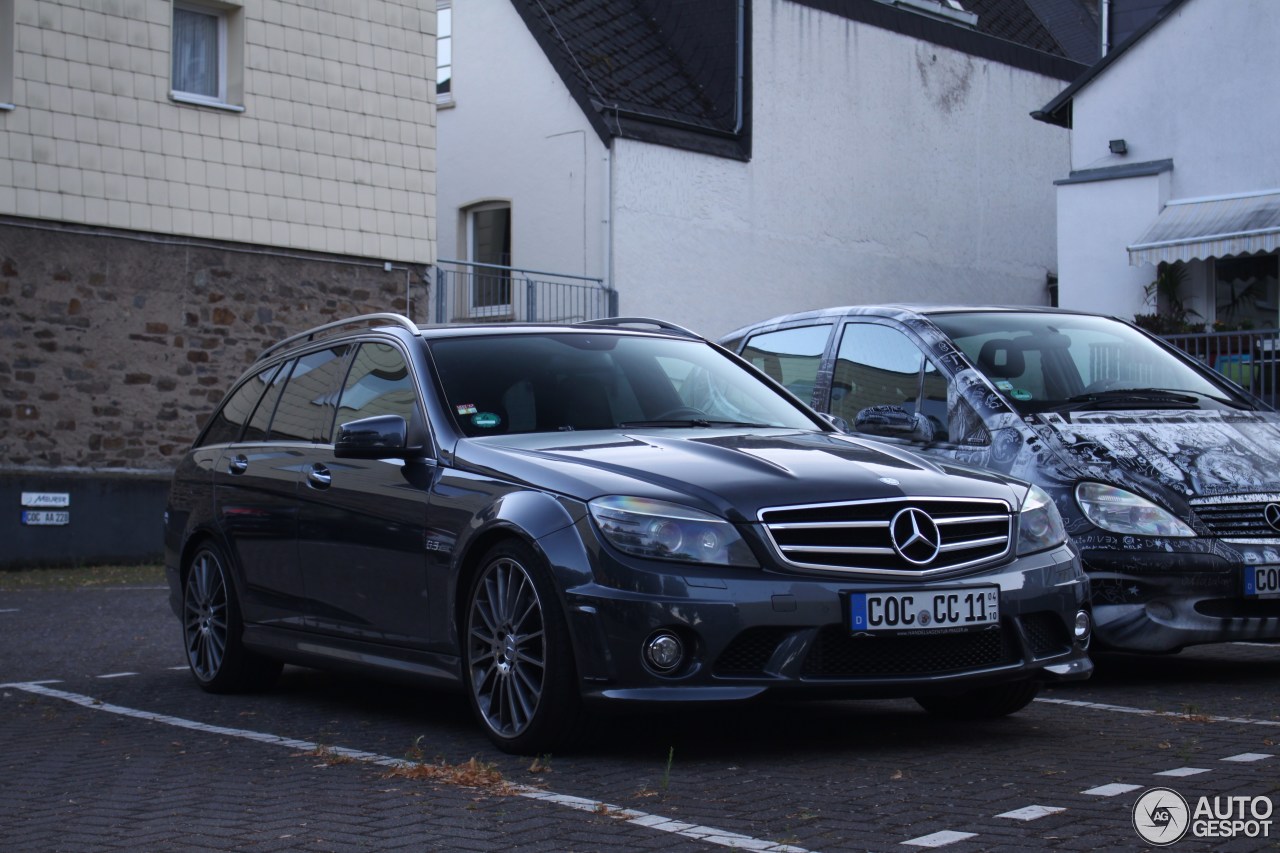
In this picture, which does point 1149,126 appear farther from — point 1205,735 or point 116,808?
point 116,808

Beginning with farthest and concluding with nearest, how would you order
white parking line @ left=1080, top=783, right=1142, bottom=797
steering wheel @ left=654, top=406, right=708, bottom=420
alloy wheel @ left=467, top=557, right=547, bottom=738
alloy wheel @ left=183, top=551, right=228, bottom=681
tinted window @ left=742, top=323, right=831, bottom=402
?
1. tinted window @ left=742, top=323, right=831, bottom=402
2. alloy wheel @ left=183, top=551, right=228, bottom=681
3. steering wheel @ left=654, top=406, right=708, bottom=420
4. alloy wheel @ left=467, top=557, right=547, bottom=738
5. white parking line @ left=1080, top=783, right=1142, bottom=797

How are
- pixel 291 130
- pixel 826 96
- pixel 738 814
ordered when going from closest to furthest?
1. pixel 738 814
2. pixel 291 130
3. pixel 826 96

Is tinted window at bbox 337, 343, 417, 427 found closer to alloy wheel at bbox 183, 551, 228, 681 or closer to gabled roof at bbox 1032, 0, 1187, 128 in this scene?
alloy wheel at bbox 183, 551, 228, 681

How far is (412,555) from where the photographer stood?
22.2 ft

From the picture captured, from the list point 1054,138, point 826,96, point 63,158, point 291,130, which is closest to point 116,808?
point 63,158

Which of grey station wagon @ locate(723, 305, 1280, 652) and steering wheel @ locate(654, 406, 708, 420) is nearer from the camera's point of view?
steering wheel @ locate(654, 406, 708, 420)

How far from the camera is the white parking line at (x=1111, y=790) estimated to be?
5199mm

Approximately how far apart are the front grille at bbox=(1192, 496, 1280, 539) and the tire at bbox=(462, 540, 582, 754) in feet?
10.7

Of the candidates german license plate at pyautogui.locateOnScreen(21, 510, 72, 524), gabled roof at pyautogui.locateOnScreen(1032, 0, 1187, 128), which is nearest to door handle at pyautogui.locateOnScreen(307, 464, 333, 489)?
german license plate at pyautogui.locateOnScreen(21, 510, 72, 524)

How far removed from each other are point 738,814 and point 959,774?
3.09ft

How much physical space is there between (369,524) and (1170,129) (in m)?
19.3

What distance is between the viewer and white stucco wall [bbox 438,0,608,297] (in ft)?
83.6

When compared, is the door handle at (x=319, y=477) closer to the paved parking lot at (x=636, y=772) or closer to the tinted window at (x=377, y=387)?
the tinted window at (x=377, y=387)

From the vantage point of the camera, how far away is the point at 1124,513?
306 inches
